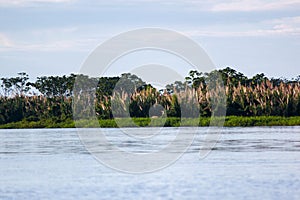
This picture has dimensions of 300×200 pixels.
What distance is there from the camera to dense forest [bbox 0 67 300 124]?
1446 inches

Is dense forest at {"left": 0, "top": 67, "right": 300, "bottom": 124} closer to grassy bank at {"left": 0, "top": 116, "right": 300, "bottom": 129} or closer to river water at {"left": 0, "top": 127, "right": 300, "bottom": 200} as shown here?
grassy bank at {"left": 0, "top": 116, "right": 300, "bottom": 129}

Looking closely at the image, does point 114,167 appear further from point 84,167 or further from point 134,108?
point 134,108

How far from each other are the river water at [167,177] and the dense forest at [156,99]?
1491cm

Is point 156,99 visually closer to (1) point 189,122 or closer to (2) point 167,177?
(1) point 189,122

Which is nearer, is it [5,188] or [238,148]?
[5,188]

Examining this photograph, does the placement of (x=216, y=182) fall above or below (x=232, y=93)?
below

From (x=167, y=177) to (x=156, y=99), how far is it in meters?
23.0

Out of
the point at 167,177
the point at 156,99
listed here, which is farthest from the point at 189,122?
the point at 167,177

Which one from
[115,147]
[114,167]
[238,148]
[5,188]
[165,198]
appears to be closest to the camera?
[165,198]

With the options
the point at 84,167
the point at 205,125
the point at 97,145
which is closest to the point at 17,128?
the point at 205,125

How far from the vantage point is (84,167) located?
17.4 m

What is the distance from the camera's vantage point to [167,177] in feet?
49.9

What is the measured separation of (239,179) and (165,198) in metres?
2.42

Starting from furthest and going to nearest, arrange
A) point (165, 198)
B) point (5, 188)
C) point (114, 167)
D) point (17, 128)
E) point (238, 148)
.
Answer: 1. point (17, 128)
2. point (238, 148)
3. point (114, 167)
4. point (5, 188)
5. point (165, 198)
